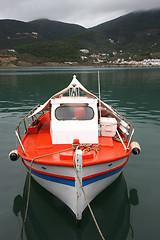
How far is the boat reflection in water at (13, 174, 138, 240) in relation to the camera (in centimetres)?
560

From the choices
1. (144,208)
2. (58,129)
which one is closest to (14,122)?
(58,129)

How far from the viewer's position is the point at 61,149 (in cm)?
684

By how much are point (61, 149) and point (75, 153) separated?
5.34ft

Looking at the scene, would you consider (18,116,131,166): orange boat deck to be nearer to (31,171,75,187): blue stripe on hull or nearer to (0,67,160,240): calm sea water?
(31,171,75,187): blue stripe on hull

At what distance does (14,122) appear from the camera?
15.5 m

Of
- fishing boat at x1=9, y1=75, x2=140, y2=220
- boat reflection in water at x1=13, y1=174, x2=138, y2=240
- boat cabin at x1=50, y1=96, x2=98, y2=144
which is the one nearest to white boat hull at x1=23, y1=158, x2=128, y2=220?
fishing boat at x1=9, y1=75, x2=140, y2=220

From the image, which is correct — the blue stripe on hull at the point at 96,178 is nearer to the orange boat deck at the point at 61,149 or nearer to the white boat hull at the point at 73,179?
the white boat hull at the point at 73,179

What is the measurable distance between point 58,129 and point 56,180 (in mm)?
2153

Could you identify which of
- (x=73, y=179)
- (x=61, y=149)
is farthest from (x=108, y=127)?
(x=73, y=179)

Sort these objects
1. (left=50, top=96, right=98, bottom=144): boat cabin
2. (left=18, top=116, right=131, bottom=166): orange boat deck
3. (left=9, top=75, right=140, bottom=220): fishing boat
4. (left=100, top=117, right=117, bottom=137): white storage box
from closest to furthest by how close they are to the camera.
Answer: (left=9, top=75, right=140, bottom=220): fishing boat
(left=18, top=116, right=131, bottom=166): orange boat deck
(left=50, top=96, right=98, bottom=144): boat cabin
(left=100, top=117, right=117, bottom=137): white storage box

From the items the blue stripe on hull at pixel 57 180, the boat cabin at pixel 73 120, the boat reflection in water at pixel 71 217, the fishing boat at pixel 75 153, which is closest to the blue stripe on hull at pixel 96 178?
the fishing boat at pixel 75 153

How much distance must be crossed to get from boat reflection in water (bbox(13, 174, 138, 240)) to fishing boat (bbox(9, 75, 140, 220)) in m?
0.52

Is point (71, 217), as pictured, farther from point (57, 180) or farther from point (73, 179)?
point (73, 179)

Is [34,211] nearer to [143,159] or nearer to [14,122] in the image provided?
[143,159]
